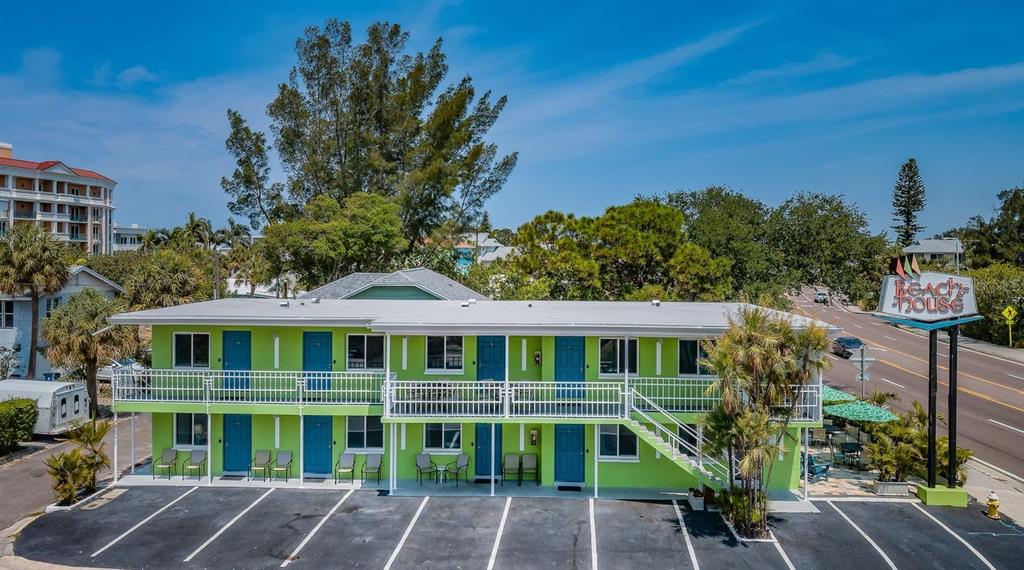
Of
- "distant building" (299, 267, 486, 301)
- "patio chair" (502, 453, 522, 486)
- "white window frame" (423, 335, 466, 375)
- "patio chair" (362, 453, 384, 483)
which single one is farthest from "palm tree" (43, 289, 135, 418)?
"patio chair" (502, 453, 522, 486)

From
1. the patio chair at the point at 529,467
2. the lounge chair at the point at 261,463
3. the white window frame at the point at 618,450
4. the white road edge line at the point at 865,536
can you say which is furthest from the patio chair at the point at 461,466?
the white road edge line at the point at 865,536

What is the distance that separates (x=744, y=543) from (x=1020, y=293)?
44.8 m

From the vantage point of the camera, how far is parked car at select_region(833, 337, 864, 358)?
43.6 meters

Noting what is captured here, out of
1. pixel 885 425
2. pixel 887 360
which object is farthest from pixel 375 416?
pixel 887 360

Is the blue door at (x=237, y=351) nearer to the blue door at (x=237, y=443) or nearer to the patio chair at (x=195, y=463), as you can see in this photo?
the blue door at (x=237, y=443)

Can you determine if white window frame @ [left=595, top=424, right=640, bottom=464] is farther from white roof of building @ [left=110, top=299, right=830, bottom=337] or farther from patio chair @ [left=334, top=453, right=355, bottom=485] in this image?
patio chair @ [left=334, top=453, right=355, bottom=485]

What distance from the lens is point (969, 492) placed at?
19.3m

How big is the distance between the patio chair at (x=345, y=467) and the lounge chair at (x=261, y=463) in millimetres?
1965

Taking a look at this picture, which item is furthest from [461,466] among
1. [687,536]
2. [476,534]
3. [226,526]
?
[687,536]

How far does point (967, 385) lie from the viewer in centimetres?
3516

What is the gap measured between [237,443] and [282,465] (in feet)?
5.32

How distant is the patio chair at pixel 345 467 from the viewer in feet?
64.3

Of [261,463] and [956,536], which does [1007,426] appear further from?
[261,463]

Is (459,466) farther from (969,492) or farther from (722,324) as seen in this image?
(969,492)
